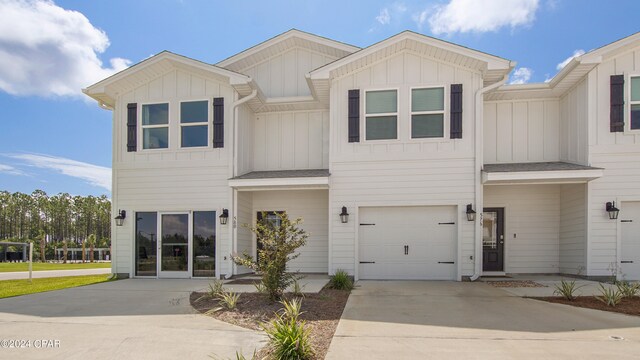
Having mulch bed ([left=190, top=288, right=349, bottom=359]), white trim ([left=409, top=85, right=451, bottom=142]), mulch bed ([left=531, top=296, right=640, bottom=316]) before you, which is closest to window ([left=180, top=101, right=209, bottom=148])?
mulch bed ([left=190, top=288, right=349, bottom=359])

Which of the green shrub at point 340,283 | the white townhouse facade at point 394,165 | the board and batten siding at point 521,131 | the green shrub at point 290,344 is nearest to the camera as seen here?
the green shrub at point 290,344

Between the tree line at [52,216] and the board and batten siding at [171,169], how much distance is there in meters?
53.9

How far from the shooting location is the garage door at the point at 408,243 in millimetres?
10477

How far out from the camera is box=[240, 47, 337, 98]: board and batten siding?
12.9m

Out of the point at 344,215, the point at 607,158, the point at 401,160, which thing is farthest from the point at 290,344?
the point at 607,158

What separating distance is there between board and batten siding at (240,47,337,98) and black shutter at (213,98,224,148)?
219cm

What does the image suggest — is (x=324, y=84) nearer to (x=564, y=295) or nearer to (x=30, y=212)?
(x=564, y=295)

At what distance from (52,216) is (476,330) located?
235 feet

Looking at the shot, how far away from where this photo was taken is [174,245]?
37.1 feet

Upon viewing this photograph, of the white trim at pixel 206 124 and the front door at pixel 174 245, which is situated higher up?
the white trim at pixel 206 124

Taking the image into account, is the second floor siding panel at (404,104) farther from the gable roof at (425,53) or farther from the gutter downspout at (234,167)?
the gutter downspout at (234,167)

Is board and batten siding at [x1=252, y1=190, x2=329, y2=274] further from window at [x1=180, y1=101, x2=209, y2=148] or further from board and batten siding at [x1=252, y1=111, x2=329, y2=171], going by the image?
window at [x1=180, y1=101, x2=209, y2=148]

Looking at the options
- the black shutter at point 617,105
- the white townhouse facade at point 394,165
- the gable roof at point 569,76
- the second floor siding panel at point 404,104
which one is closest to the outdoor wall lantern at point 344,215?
the white townhouse facade at point 394,165

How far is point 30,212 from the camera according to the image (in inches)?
2403
